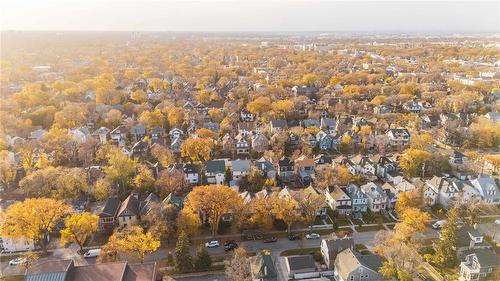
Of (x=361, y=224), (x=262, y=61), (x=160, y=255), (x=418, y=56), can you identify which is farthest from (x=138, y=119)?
(x=418, y=56)

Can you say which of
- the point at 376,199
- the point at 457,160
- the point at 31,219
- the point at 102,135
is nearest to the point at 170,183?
the point at 31,219

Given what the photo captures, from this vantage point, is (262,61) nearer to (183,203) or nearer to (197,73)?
(197,73)

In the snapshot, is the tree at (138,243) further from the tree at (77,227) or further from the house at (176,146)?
the house at (176,146)

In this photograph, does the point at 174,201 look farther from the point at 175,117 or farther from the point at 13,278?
the point at 175,117

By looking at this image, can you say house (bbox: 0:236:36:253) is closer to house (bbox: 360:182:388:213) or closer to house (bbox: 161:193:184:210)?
house (bbox: 161:193:184:210)

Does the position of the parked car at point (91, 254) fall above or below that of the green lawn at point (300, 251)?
above

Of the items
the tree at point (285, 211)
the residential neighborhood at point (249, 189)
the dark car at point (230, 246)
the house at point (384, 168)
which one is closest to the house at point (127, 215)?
the residential neighborhood at point (249, 189)

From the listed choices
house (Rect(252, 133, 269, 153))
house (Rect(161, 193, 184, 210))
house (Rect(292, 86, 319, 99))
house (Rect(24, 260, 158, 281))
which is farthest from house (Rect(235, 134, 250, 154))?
house (Rect(292, 86, 319, 99))
